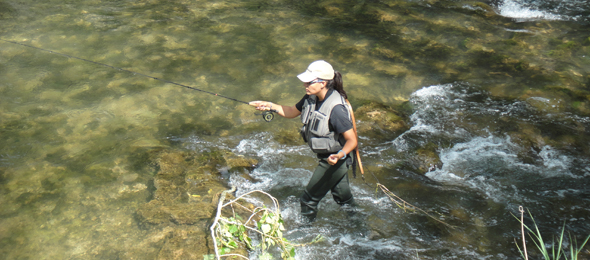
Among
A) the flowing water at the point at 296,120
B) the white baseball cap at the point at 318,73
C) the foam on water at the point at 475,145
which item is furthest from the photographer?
the foam on water at the point at 475,145

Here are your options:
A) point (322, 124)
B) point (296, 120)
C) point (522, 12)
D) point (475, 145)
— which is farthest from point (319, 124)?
point (522, 12)

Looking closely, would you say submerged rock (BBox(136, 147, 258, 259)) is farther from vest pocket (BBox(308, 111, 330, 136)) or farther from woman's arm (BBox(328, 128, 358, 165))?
vest pocket (BBox(308, 111, 330, 136))

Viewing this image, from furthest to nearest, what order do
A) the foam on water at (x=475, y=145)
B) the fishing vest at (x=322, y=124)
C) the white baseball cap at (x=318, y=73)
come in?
the foam on water at (x=475, y=145) → the fishing vest at (x=322, y=124) → the white baseball cap at (x=318, y=73)

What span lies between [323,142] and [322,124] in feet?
0.53

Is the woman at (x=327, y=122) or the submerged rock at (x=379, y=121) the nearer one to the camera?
the woman at (x=327, y=122)

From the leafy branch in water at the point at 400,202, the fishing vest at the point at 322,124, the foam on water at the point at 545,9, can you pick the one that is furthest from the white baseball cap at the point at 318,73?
the foam on water at the point at 545,9

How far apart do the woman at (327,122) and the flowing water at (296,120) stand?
0.80 metres

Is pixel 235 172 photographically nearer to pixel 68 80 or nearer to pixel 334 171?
pixel 334 171

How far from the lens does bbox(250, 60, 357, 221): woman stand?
11.1 ft

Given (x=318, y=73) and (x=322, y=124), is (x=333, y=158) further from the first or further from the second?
(x=318, y=73)

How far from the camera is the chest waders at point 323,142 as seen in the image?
3449 mm

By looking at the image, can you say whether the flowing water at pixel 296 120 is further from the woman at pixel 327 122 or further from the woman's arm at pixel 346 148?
the woman's arm at pixel 346 148

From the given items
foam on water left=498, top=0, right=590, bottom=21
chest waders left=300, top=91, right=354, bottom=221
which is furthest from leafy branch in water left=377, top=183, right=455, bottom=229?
foam on water left=498, top=0, right=590, bottom=21

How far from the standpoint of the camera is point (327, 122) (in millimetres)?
3451
